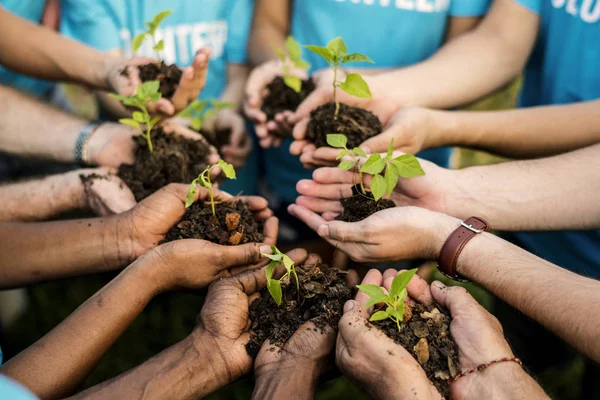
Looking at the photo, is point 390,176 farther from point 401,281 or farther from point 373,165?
point 401,281

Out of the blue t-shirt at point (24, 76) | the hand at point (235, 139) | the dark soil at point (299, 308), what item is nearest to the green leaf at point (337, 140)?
the dark soil at point (299, 308)

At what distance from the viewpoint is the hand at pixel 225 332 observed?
145cm

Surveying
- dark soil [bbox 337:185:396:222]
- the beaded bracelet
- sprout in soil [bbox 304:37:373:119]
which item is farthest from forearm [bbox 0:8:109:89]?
the beaded bracelet

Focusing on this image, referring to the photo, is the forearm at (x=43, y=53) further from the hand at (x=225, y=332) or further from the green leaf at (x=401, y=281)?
the green leaf at (x=401, y=281)

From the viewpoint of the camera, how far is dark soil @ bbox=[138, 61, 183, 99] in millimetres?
2273

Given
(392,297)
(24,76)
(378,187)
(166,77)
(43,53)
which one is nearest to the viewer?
(392,297)

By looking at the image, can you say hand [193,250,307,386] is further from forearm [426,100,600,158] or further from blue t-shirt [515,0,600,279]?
blue t-shirt [515,0,600,279]

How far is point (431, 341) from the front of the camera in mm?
1404

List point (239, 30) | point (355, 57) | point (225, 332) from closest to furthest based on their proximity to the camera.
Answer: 1. point (225, 332)
2. point (355, 57)
3. point (239, 30)

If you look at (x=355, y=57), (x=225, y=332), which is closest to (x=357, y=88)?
(x=355, y=57)

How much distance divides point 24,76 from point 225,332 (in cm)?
219

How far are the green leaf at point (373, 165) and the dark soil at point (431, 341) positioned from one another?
0.47 metres

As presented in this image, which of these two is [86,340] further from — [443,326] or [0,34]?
[0,34]

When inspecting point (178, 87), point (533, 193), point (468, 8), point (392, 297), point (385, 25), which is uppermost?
point (468, 8)
